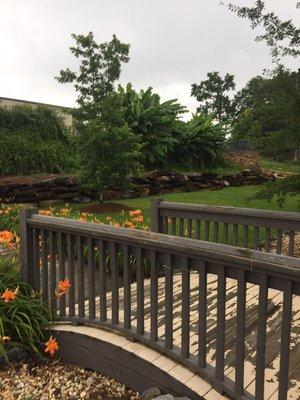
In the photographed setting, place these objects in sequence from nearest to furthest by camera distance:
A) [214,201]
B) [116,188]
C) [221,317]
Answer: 1. [221,317]
2. [214,201]
3. [116,188]

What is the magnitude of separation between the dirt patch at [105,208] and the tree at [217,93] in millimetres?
39114

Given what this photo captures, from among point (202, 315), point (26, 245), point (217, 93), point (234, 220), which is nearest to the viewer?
point (202, 315)

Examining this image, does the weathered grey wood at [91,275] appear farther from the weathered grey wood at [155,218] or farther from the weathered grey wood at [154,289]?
the weathered grey wood at [155,218]

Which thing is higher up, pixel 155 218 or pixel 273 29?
pixel 273 29

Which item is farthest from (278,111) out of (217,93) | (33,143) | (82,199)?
(217,93)

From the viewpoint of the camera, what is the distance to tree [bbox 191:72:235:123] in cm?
4650

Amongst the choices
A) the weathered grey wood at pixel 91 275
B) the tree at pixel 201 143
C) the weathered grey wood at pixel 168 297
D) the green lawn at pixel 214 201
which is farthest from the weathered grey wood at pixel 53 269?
the tree at pixel 201 143

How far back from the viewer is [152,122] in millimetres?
13789

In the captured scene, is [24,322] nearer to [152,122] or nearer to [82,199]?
[82,199]

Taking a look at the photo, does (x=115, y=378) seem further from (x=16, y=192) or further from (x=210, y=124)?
(x=210, y=124)

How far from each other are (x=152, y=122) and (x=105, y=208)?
18.6 ft

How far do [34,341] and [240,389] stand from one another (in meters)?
1.67

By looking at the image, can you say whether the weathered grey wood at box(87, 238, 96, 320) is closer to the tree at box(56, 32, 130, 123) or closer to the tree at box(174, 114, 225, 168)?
the tree at box(56, 32, 130, 123)

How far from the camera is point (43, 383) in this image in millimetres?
2746
